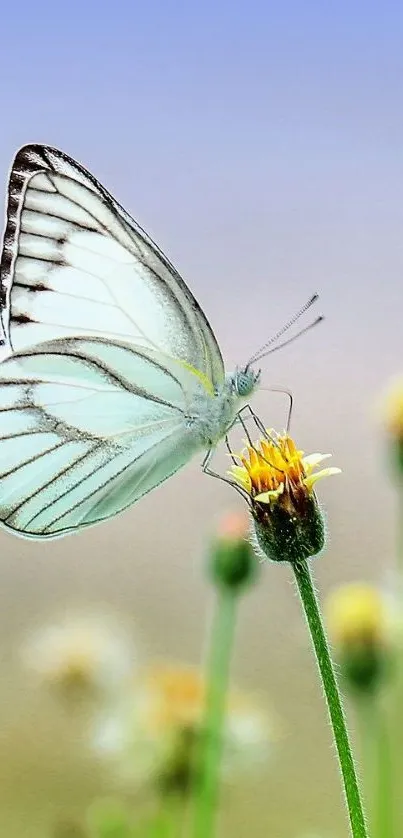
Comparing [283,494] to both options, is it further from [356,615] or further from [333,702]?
[356,615]

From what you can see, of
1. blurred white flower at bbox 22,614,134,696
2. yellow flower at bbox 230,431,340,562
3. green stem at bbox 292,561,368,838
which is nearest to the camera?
green stem at bbox 292,561,368,838

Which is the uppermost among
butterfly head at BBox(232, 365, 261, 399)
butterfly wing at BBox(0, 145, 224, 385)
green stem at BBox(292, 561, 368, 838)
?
butterfly wing at BBox(0, 145, 224, 385)

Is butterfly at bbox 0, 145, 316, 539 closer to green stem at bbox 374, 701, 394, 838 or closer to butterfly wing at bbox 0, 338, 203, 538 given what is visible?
butterfly wing at bbox 0, 338, 203, 538

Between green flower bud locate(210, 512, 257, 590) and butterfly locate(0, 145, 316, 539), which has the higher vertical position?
butterfly locate(0, 145, 316, 539)

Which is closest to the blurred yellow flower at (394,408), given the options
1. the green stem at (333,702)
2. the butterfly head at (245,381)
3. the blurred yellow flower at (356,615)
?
the blurred yellow flower at (356,615)

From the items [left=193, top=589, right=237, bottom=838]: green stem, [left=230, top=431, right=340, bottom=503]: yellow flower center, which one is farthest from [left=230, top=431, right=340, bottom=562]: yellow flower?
[left=193, top=589, right=237, bottom=838]: green stem
